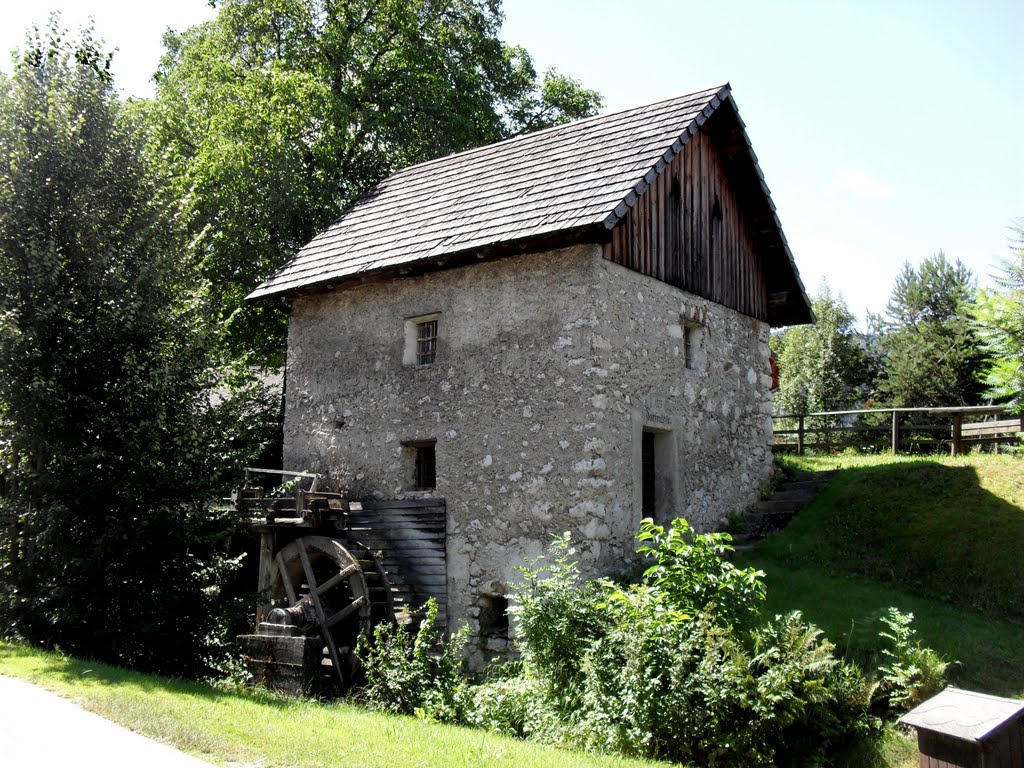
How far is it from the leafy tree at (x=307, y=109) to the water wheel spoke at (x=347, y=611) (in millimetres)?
7376

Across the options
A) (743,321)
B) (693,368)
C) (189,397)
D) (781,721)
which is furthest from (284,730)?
(743,321)

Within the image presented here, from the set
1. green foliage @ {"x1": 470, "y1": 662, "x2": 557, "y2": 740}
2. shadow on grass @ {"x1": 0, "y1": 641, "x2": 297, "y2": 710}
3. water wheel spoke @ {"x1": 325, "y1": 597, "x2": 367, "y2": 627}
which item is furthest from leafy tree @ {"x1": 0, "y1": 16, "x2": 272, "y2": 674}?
green foliage @ {"x1": 470, "y1": 662, "x2": 557, "y2": 740}

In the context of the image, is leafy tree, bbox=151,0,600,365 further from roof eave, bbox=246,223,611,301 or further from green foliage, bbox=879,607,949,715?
green foliage, bbox=879,607,949,715

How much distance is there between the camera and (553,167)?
12.1m

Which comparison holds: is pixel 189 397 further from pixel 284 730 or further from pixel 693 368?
pixel 693 368

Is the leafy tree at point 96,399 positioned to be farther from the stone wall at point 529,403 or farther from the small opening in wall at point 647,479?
the small opening in wall at point 647,479

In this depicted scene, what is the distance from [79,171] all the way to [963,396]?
75.4 feet

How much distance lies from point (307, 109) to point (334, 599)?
10709 millimetres

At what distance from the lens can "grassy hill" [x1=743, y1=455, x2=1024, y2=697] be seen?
9.04m

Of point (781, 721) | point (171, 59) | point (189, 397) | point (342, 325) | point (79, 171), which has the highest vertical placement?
point (171, 59)

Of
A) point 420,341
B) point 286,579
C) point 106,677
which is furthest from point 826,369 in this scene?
point 106,677

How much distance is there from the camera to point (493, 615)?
36.1 feet

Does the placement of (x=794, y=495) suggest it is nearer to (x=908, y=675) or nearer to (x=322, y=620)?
A: (x=908, y=675)

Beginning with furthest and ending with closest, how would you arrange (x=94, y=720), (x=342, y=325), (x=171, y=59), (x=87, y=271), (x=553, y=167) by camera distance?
1. (x=171, y=59)
2. (x=342, y=325)
3. (x=553, y=167)
4. (x=87, y=271)
5. (x=94, y=720)
